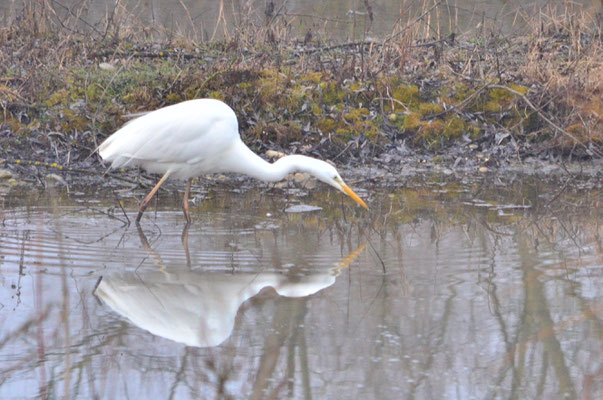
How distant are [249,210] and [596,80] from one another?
4740 millimetres

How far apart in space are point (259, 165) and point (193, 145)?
21.4 inches

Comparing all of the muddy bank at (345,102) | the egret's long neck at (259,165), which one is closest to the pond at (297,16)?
the muddy bank at (345,102)

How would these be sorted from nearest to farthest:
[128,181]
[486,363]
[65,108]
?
[486,363]
[128,181]
[65,108]

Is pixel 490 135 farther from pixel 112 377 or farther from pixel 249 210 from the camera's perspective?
pixel 112 377

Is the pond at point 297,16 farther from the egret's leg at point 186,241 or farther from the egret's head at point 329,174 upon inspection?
the egret's leg at point 186,241

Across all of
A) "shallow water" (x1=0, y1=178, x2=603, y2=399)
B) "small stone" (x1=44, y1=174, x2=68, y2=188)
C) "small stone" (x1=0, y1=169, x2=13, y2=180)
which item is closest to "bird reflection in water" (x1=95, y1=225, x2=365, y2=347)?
"shallow water" (x1=0, y1=178, x2=603, y2=399)

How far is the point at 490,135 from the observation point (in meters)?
9.48

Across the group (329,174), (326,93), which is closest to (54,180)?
(329,174)

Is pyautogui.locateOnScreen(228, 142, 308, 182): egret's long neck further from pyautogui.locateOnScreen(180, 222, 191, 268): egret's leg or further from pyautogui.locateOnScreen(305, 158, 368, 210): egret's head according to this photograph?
pyautogui.locateOnScreen(180, 222, 191, 268): egret's leg

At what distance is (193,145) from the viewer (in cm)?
671

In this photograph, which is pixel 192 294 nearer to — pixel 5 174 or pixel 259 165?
pixel 259 165

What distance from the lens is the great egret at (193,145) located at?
6672mm

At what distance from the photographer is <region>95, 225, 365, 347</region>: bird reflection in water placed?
394 cm

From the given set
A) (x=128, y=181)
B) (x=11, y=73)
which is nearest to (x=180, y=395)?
(x=128, y=181)
